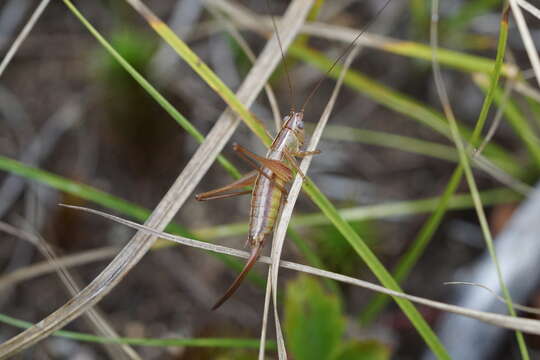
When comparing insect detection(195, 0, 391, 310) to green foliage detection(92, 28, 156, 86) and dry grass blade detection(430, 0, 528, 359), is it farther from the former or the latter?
green foliage detection(92, 28, 156, 86)

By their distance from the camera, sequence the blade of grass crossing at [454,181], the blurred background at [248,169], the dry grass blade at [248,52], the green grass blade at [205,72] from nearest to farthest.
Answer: the blade of grass crossing at [454,181]
the green grass blade at [205,72]
the dry grass blade at [248,52]
the blurred background at [248,169]

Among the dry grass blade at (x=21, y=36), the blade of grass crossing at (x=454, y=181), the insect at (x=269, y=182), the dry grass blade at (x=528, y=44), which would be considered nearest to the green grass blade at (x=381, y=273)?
the insect at (x=269, y=182)

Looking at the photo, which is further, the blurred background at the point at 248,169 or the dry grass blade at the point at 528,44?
the blurred background at the point at 248,169

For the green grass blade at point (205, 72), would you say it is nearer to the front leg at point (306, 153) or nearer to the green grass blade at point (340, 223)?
the green grass blade at point (340, 223)

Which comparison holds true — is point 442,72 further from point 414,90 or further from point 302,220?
Result: point 302,220

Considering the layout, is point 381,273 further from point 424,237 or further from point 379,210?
point 379,210

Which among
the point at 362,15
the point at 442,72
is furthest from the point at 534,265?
the point at 362,15
